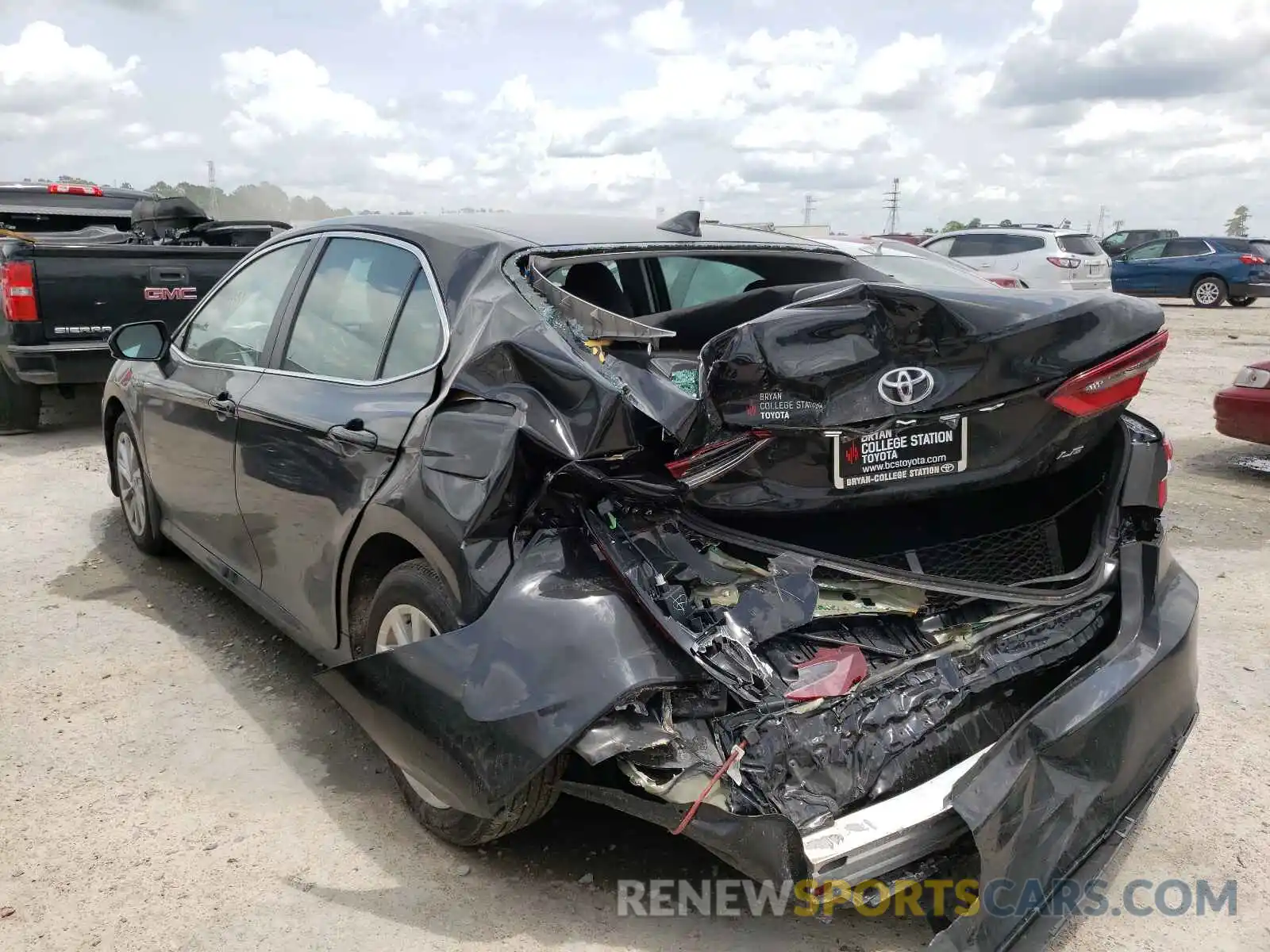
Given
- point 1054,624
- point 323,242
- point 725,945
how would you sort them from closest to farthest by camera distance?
point 725,945 → point 1054,624 → point 323,242

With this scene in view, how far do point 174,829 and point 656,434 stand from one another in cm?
188

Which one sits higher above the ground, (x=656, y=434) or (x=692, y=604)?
(x=656, y=434)

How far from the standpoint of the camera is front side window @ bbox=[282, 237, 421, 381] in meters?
3.18

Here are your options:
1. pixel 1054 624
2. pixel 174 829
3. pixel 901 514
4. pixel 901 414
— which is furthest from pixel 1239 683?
pixel 174 829

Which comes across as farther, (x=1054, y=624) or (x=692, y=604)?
(x=1054, y=624)

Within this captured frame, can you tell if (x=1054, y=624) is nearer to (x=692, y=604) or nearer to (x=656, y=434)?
(x=692, y=604)

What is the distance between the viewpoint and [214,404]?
12.8 ft

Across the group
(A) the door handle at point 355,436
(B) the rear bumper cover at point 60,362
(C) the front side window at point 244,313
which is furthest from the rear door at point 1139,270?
(A) the door handle at point 355,436

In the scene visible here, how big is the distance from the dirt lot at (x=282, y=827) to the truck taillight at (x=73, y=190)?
6666mm

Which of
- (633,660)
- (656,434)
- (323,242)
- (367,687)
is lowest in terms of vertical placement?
(367,687)

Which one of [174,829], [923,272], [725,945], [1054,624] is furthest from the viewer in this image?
[923,272]

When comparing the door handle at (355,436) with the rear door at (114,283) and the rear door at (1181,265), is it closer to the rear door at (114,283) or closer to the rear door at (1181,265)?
the rear door at (114,283)

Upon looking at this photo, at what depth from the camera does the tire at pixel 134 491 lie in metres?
4.89

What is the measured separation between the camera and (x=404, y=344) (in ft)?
9.96
